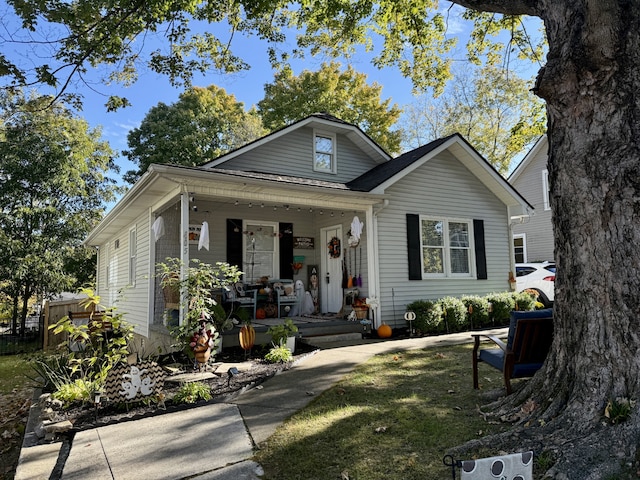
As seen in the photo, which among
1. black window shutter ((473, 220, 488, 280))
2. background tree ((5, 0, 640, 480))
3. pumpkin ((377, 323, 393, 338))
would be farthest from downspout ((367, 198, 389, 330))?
background tree ((5, 0, 640, 480))

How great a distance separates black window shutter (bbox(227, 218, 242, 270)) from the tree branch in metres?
7.24

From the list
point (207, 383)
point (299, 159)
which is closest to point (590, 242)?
point (207, 383)

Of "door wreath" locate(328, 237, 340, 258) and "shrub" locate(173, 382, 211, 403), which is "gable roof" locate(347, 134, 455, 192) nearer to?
"door wreath" locate(328, 237, 340, 258)

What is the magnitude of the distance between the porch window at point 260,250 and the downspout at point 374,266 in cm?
277

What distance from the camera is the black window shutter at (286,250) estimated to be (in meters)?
11.1

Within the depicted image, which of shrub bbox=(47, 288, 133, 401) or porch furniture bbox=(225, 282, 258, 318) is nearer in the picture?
shrub bbox=(47, 288, 133, 401)

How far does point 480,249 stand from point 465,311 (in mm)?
2307

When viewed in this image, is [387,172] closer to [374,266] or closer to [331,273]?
[374,266]

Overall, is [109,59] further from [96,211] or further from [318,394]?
[96,211]

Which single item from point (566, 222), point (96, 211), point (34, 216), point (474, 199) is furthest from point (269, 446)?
point (96, 211)

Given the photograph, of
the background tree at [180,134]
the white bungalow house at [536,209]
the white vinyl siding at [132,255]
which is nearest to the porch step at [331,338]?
the white vinyl siding at [132,255]

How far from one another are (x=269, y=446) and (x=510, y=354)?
2.43 metres

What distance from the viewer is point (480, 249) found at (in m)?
11.4

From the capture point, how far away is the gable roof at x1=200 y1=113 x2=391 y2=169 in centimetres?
1054
